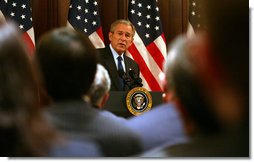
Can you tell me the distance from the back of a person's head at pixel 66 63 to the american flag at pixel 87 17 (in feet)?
3.80

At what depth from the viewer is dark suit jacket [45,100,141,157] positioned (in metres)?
2.06

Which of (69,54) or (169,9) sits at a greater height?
(169,9)

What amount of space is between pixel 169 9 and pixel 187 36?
118 centimetres

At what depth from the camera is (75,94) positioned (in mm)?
2172

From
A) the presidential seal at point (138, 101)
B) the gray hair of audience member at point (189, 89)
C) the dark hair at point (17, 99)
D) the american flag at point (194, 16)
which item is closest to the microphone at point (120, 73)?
the presidential seal at point (138, 101)

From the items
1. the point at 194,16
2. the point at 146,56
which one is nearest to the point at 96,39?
the point at 146,56

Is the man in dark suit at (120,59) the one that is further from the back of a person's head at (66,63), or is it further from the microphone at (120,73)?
the back of a person's head at (66,63)

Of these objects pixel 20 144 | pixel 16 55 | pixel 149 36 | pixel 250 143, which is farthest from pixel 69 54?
pixel 149 36

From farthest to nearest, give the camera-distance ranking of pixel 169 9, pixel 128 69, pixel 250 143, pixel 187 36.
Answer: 1. pixel 169 9
2. pixel 128 69
3. pixel 187 36
4. pixel 250 143

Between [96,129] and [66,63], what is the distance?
12.6 inches

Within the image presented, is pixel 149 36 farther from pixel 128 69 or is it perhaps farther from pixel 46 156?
pixel 46 156

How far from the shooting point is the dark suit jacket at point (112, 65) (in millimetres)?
2760

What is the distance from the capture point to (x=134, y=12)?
351 centimetres

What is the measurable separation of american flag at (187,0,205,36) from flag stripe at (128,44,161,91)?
62cm
